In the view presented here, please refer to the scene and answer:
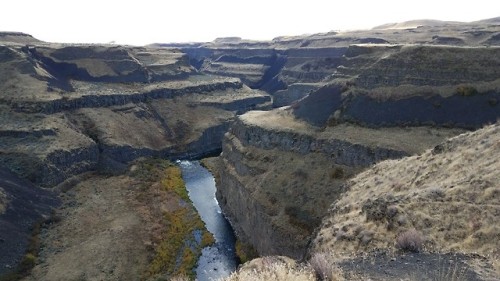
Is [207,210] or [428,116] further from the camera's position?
[207,210]

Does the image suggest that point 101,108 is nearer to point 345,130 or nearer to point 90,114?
point 90,114

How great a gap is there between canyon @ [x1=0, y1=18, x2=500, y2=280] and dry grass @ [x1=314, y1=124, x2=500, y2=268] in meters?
0.22

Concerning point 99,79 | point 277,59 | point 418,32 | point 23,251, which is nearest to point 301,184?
point 23,251

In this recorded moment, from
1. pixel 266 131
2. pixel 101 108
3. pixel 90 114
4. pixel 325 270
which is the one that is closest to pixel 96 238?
pixel 266 131

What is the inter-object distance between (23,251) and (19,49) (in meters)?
64.9

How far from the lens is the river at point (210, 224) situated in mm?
51844

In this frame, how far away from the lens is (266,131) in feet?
219

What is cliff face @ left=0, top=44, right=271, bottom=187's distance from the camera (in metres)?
76.8

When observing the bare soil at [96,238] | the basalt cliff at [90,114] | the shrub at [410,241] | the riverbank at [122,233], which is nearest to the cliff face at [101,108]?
the basalt cliff at [90,114]

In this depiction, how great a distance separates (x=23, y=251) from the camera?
171 ft

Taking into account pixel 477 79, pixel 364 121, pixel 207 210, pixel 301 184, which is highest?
pixel 477 79

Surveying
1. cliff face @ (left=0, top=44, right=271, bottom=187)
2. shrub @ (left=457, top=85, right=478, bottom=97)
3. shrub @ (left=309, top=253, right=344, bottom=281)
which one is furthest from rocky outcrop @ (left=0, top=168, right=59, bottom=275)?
shrub @ (left=457, top=85, right=478, bottom=97)

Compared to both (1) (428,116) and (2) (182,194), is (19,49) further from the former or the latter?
(1) (428,116)

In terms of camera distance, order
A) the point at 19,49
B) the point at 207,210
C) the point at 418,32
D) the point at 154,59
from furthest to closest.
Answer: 1. the point at 418,32
2. the point at 154,59
3. the point at 19,49
4. the point at 207,210
